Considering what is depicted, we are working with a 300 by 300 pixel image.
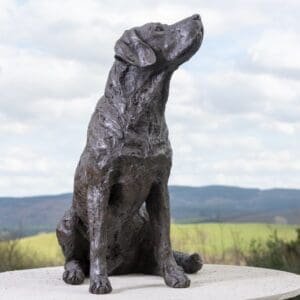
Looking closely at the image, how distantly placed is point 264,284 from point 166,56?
1223mm

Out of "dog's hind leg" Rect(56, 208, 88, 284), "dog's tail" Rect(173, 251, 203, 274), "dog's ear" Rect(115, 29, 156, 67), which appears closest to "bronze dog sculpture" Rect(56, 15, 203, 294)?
"dog's ear" Rect(115, 29, 156, 67)

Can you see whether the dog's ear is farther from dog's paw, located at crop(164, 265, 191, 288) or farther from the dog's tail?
the dog's tail

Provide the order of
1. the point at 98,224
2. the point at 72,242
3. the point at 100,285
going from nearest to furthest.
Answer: the point at 100,285
the point at 98,224
the point at 72,242

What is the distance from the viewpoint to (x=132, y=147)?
3.38 m

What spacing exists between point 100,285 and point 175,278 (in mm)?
395

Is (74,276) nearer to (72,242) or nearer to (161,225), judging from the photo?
(72,242)

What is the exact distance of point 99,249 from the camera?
3.43m

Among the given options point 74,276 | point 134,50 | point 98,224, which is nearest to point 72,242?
point 74,276

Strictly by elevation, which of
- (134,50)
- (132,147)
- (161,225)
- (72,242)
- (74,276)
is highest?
(134,50)

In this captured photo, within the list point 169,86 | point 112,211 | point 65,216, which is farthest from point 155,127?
point 65,216

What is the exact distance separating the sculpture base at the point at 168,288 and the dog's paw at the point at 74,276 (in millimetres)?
34

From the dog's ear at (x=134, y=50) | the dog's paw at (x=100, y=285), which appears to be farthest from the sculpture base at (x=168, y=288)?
the dog's ear at (x=134, y=50)

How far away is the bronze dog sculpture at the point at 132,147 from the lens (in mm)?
3363

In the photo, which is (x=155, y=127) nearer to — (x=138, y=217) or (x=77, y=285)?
(x=138, y=217)
